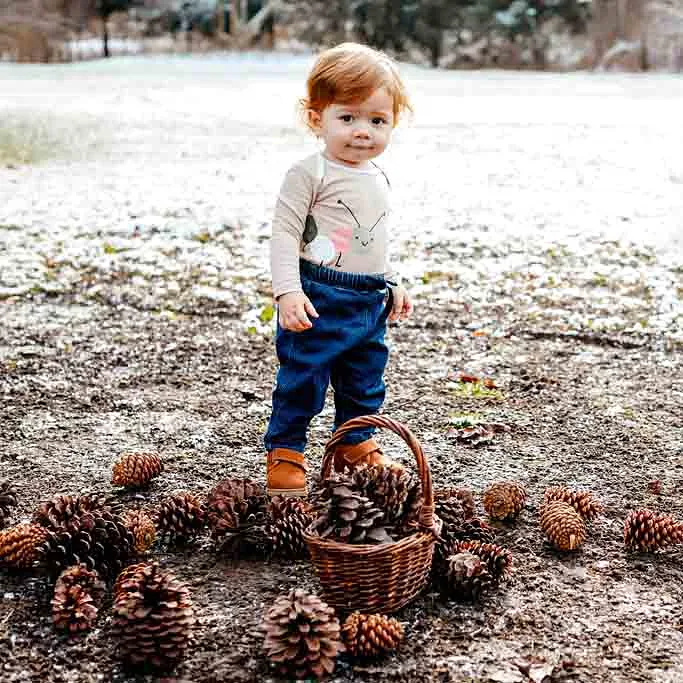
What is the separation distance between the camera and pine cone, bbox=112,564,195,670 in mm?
2211

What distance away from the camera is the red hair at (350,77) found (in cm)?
278

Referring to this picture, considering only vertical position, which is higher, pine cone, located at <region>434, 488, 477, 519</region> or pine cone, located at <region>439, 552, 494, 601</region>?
pine cone, located at <region>434, 488, 477, 519</region>

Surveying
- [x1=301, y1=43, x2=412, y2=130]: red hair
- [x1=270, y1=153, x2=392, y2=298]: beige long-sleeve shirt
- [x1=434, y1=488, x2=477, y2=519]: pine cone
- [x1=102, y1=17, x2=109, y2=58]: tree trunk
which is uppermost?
[x1=102, y1=17, x2=109, y2=58]: tree trunk

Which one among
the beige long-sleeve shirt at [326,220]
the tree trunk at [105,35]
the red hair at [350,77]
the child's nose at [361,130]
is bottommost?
the beige long-sleeve shirt at [326,220]

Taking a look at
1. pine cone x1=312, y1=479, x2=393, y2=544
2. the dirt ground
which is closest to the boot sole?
the dirt ground

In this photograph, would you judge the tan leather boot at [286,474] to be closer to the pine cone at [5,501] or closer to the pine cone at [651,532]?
the pine cone at [5,501]

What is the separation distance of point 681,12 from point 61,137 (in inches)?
431

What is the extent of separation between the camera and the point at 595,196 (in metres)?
8.78

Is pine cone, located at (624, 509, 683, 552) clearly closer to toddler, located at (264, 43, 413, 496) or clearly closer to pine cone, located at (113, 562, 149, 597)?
toddler, located at (264, 43, 413, 496)

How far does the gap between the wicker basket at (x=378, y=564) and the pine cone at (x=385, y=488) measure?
2.5 inches

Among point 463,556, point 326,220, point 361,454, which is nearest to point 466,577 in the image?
point 463,556

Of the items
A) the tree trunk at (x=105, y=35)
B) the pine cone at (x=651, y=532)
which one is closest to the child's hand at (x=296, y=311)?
the pine cone at (x=651, y=532)

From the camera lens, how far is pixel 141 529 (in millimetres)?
2744

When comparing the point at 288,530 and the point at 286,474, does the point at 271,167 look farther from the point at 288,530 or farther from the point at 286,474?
the point at 288,530
